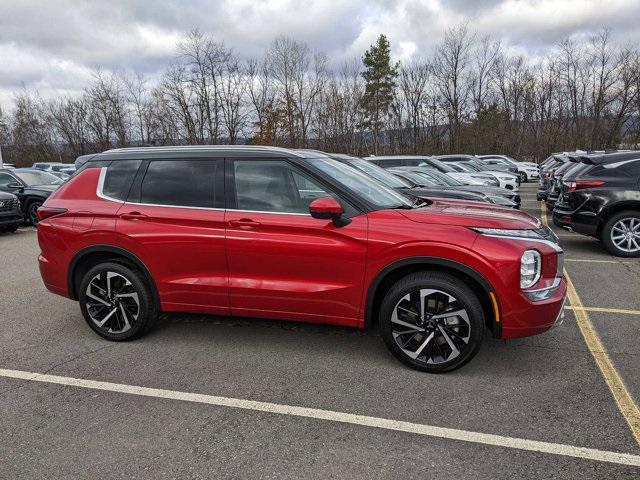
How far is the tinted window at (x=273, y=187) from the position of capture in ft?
12.6

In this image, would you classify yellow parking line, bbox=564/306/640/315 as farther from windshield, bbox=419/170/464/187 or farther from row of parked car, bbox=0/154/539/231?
Result: windshield, bbox=419/170/464/187

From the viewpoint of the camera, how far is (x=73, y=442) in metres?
2.83

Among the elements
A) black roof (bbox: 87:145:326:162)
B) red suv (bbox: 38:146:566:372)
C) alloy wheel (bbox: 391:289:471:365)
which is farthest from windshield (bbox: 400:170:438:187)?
alloy wheel (bbox: 391:289:471:365)

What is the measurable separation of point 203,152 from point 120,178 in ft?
2.87

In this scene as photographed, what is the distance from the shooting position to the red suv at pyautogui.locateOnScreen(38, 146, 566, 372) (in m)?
3.46

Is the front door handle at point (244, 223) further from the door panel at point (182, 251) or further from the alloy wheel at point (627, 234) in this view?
the alloy wheel at point (627, 234)

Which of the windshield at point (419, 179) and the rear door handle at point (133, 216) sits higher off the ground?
the rear door handle at point (133, 216)

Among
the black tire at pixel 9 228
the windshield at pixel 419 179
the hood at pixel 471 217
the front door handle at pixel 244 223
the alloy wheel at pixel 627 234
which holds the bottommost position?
the black tire at pixel 9 228

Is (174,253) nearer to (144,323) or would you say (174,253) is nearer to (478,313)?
(144,323)

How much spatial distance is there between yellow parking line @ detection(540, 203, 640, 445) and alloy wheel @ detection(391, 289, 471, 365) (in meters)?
1.05

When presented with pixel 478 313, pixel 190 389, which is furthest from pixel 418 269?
pixel 190 389

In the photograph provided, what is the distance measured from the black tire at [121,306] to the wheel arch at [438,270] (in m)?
2.02

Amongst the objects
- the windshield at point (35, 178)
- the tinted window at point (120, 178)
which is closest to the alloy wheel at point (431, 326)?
the tinted window at point (120, 178)

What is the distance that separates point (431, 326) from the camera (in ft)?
11.6
